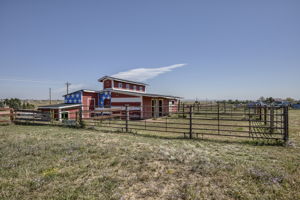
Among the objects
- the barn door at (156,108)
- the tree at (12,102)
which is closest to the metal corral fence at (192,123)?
the barn door at (156,108)

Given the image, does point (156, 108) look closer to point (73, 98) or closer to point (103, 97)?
point (103, 97)

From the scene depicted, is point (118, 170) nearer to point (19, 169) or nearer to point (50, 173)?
point (50, 173)

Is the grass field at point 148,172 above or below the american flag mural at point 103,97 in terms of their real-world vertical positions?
below

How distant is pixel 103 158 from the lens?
15.9 ft

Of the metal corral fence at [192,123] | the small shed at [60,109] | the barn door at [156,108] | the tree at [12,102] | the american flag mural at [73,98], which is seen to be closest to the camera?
the metal corral fence at [192,123]

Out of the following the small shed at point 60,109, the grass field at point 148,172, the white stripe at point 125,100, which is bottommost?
the grass field at point 148,172

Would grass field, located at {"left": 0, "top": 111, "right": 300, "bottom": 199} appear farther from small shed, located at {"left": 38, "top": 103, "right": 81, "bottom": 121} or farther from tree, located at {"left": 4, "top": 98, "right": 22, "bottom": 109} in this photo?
tree, located at {"left": 4, "top": 98, "right": 22, "bottom": 109}

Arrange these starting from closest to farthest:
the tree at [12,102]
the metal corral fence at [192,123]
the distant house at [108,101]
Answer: the metal corral fence at [192,123], the distant house at [108,101], the tree at [12,102]

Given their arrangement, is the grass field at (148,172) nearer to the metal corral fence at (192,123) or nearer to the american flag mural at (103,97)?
the metal corral fence at (192,123)

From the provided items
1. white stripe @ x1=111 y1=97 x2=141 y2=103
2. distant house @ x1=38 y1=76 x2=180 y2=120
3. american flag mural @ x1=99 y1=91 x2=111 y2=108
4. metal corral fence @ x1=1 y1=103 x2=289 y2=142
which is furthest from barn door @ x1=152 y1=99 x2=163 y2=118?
american flag mural @ x1=99 y1=91 x2=111 y2=108

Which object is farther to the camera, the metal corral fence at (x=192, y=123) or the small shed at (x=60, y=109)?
the small shed at (x=60, y=109)

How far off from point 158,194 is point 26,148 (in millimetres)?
5369

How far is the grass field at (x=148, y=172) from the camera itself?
305 centimetres

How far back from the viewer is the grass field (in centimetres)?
305
